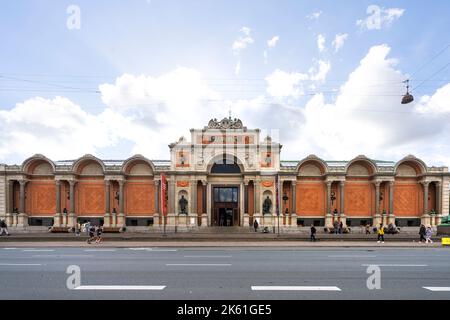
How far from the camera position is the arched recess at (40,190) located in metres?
39.3

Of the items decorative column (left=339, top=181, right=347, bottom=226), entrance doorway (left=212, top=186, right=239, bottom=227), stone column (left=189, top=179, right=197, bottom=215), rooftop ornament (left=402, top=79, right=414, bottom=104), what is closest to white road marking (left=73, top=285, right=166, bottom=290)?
rooftop ornament (left=402, top=79, right=414, bottom=104)

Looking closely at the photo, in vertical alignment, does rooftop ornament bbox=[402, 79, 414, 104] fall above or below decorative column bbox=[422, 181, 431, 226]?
above

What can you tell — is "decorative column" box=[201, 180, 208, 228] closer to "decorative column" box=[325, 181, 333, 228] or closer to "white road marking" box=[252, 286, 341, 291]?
"decorative column" box=[325, 181, 333, 228]

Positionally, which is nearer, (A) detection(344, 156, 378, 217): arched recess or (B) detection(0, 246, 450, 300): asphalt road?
(B) detection(0, 246, 450, 300): asphalt road

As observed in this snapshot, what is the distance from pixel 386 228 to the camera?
36750mm

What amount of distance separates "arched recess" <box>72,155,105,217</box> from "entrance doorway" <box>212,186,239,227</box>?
15.4 meters

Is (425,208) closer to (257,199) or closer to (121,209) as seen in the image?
(257,199)

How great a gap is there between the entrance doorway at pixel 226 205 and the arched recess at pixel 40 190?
22045 millimetres

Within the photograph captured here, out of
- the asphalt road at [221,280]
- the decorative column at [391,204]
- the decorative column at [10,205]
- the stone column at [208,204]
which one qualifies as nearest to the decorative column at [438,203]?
the decorative column at [391,204]

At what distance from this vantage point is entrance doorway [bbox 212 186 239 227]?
40625 mm

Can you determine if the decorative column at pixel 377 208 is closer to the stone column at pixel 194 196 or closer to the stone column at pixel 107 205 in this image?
the stone column at pixel 194 196

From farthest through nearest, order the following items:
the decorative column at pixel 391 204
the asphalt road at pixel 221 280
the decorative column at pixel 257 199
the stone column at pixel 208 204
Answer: the stone column at pixel 208 204
the decorative column at pixel 257 199
the decorative column at pixel 391 204
the asphalt road at pixel 221 280

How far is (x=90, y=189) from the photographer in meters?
39.9

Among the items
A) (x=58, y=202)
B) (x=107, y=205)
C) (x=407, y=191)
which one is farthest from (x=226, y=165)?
(x=407, y=191)
